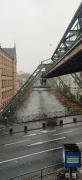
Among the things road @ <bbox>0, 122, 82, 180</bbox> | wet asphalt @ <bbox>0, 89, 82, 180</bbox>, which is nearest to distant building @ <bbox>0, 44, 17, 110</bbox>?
wet asphalt @ <bbox>0, 89, 82, 180</bbox>

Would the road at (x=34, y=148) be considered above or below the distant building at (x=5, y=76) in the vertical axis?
below

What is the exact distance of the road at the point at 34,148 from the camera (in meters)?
11.7

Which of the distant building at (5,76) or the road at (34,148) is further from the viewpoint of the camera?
the distant building at (5,76)

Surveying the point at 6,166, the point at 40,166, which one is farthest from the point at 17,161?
the point at 40,166

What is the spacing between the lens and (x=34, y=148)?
580 inches

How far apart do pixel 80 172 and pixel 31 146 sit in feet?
18.7

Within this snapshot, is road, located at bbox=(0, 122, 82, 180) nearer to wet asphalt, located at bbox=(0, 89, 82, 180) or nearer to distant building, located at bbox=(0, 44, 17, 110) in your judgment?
wet asphalt, located at bbox=(0, 89, 82, 180)

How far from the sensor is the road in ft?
38.4

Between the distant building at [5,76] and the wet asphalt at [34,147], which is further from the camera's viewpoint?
the distant building at [5,76]

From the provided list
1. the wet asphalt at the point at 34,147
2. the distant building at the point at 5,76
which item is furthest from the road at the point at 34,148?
the distant building at the point at 5,76

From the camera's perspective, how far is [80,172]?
10648 mm

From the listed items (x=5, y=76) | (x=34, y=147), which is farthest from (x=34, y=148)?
(x=5, y=76)

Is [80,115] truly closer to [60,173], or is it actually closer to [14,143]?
[14,143]

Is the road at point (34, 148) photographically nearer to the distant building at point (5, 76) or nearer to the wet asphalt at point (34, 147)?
the wet asphalt at point (34, 147)
